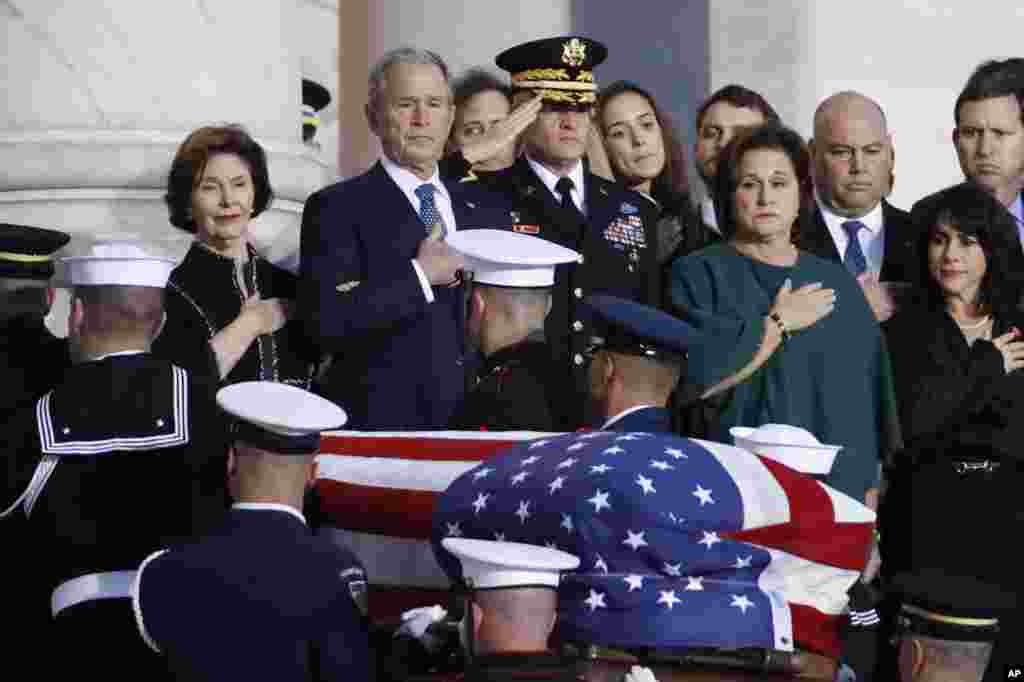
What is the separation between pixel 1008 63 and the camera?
1125 centimetres

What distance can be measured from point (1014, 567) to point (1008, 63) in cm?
242

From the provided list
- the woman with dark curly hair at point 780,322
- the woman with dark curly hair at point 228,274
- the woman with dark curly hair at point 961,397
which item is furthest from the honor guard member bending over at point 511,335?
the woman with dark curly hair at point 961,397

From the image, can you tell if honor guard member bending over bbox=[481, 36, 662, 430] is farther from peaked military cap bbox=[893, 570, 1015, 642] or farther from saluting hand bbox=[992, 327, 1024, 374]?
peaked military cap bbox=[893, 570, 1015, 642]

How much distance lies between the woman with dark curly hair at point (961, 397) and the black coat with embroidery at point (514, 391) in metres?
1.47

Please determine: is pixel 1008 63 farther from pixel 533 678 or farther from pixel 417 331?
pixel 533 678

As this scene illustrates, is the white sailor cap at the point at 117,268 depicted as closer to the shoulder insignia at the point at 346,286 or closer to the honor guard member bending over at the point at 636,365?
the shoulder insignia at the point at 346,286

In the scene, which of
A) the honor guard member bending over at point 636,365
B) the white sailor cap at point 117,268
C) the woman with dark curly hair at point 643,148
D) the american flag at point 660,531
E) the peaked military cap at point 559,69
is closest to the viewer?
the american flag at point 660,531

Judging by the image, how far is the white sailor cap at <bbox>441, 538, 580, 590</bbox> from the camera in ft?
24.9

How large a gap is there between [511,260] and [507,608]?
1798 mm

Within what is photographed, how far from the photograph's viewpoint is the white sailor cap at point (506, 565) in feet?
24.9

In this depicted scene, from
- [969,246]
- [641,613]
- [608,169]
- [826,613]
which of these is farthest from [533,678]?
[608,169]

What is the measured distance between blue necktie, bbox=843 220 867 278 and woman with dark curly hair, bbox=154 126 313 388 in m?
2.20

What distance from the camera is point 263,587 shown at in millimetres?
7723

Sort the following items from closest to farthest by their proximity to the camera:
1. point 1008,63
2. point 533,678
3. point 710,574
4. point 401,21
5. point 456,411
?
point 533,678, point 710,574, point 456,411, point 1008,63, point 401,21
